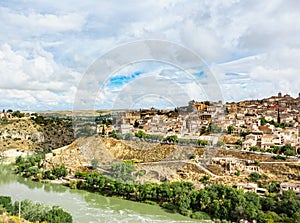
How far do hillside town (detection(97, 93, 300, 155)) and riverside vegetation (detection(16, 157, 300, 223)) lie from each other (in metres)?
5.22

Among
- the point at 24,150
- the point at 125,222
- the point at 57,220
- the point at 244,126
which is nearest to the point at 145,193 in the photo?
the point at 125,222

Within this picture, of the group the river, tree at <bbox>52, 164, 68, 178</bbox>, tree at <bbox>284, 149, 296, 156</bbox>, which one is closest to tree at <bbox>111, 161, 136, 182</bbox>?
the river

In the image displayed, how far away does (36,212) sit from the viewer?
7.09 m

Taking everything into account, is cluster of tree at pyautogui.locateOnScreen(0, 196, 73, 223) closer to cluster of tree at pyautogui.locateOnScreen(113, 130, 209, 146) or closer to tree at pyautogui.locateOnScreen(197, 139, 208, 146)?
tree at pyautogui.locateOnScreen(197, 139, 208, 146)

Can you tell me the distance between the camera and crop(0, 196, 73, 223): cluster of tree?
6776 mm

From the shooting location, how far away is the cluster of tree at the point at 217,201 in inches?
308

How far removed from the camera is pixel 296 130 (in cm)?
1688

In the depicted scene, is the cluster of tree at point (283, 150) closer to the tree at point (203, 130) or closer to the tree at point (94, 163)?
the tree at point (203, 130)

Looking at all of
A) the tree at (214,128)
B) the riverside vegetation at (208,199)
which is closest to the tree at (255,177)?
the riverside vegetation at (208,199)

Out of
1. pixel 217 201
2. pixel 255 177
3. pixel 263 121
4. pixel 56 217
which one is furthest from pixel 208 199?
pixel 263 121

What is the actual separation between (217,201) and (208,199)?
0.87 feet

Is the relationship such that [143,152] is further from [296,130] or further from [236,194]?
[296,130]

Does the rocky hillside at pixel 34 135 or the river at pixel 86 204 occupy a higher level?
the rocky hillside at pixel 34 135

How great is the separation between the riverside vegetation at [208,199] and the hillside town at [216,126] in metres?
5.22
